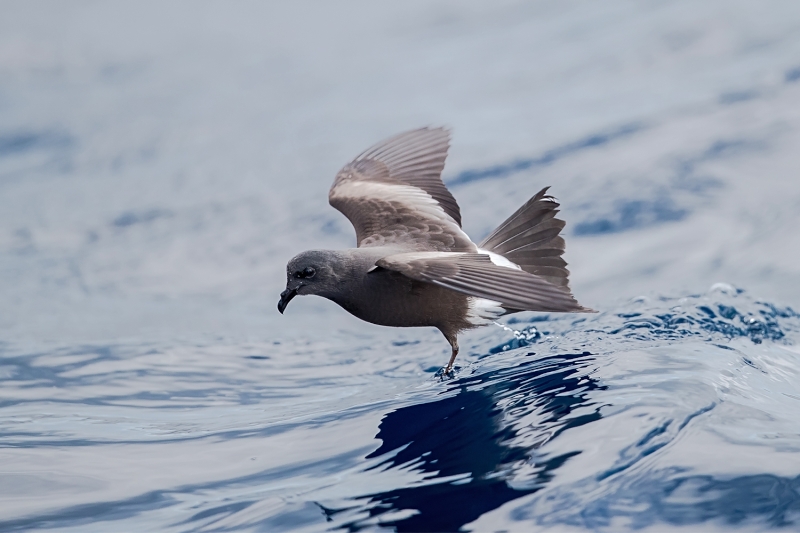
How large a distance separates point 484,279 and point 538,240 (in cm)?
108

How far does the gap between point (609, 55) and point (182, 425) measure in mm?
7941

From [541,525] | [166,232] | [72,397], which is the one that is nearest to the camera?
[541,525]

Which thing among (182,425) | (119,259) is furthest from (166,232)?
(182,425)

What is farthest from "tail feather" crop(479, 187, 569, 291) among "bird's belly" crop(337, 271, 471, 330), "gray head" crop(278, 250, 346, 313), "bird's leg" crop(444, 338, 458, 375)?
"gray head" crop(278, 250, 346, 313)

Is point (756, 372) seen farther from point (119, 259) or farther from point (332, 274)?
point (119, 259)

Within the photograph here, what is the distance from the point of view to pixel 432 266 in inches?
171

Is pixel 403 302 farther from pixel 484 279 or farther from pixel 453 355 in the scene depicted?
pixel 484 279

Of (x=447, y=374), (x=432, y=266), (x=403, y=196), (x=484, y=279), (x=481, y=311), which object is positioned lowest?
(x=447, y=374)

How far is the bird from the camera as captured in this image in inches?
163

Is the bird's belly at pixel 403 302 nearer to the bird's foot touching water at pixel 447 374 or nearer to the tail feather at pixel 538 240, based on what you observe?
the bird's foot touching water at pixel 447 374

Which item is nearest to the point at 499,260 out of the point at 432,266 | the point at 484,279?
the point at 432,266

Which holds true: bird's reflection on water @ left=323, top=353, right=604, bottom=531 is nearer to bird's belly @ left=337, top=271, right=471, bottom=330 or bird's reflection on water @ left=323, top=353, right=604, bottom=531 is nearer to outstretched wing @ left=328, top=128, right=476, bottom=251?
bird's belly @ left=337, top=271, right=471, bottom=330

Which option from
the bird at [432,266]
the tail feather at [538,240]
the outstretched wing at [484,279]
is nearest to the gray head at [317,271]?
the bird at [432,266]

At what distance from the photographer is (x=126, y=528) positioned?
363cm
